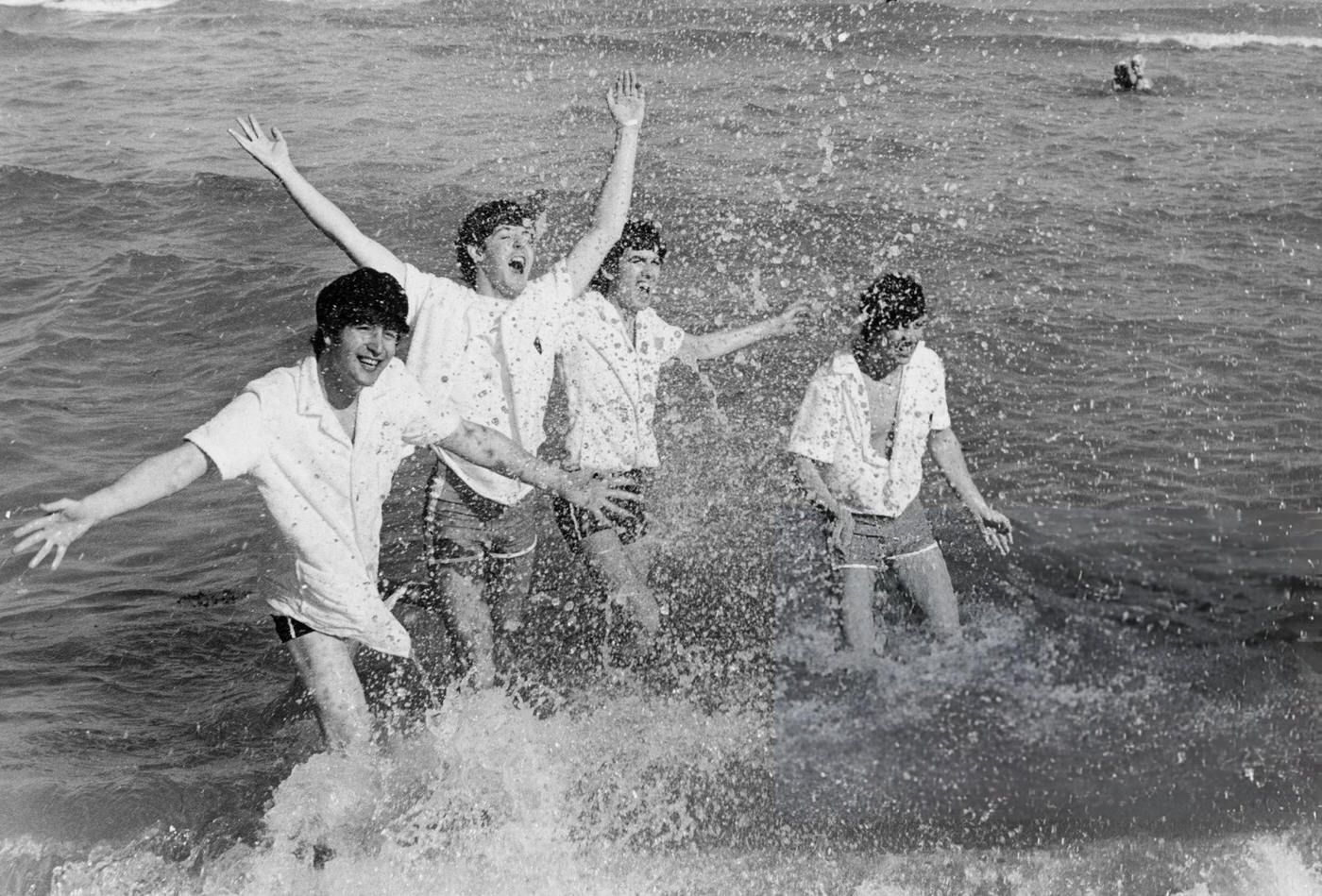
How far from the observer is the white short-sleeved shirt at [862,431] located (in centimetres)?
514

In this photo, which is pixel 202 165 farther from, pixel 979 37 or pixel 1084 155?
pixel 979 37

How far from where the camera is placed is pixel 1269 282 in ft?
34.2

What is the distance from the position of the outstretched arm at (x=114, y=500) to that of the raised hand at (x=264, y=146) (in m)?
1.39

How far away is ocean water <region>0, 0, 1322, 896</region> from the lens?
187 inches

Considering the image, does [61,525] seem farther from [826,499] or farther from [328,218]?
[826,499]

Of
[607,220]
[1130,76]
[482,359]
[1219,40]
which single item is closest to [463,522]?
[482,359]

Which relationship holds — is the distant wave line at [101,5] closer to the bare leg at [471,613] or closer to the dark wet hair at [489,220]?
the dark wet hair at [489,220]

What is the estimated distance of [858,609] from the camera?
530 centimetres

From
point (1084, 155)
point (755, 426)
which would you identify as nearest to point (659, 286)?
point (755, 426)

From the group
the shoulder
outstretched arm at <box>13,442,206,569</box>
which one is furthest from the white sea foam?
outstretched arm at <box>13,442,206,569</box>

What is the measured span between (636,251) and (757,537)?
2.39m

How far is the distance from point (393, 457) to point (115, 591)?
11.1ft

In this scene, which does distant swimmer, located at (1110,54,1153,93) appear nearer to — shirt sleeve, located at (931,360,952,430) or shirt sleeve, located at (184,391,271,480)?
shirt sleeve, located at (931,360,952,430)

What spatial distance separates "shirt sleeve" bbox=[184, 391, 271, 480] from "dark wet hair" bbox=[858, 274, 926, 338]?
2341mm
